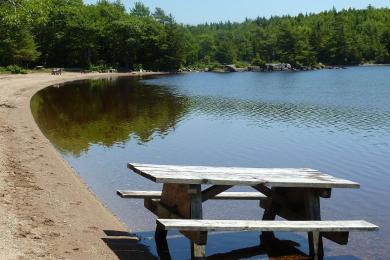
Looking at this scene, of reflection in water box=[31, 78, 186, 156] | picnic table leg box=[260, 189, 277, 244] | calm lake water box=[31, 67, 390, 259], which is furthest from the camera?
reflection in water box=[31, 78, 186, 156]

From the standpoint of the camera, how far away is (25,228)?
10.4 metres

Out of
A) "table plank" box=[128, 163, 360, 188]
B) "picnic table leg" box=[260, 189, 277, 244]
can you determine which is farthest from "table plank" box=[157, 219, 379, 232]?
"picnic table leg" box=[260, 189, 277, 244]

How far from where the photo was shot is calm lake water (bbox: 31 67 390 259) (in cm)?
1287

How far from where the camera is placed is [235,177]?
10312mm

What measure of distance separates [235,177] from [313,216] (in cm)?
211

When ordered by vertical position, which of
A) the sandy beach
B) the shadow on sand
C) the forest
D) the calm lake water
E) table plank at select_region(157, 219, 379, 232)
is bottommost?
the calm lake water

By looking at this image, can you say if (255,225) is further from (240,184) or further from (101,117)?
(101,117)

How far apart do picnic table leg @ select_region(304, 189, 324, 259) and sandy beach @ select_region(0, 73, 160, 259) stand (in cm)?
362

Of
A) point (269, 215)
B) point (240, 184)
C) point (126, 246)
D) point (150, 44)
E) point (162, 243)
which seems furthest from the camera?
point (150, 44)

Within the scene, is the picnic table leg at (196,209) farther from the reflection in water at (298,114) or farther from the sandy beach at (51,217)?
the reflection in water at (298,114)

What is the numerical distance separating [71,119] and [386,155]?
71.1 ft

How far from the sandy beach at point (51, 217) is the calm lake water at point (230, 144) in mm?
698

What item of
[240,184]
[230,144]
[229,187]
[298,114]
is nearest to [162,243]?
[229,187]

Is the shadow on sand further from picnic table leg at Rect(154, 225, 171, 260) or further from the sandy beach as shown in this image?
picnic table leg at Rect(154, 225, 171, 260)
